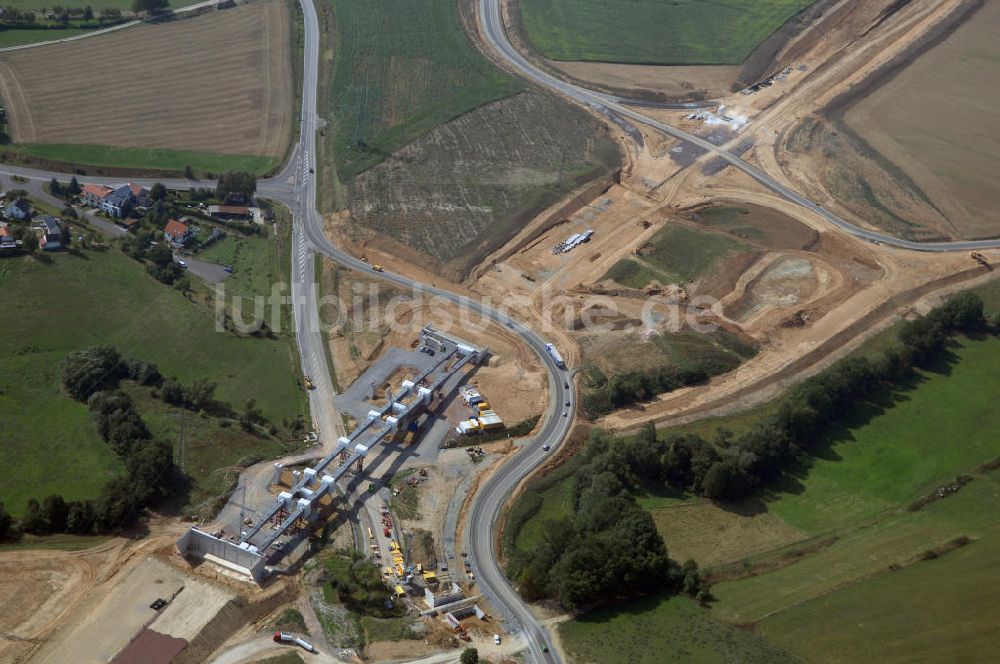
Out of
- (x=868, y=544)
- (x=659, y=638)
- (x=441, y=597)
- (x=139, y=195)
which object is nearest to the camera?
(x=659, y=638)

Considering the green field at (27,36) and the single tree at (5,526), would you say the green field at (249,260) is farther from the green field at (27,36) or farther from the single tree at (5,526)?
the green field at (27,36)

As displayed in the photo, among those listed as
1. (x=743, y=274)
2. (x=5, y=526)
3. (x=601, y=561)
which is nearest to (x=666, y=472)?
(x=601, y=561)

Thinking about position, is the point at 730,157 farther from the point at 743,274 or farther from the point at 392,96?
the point at 392,96

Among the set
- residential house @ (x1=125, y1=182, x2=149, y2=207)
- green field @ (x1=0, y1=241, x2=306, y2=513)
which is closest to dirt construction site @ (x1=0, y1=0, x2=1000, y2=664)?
green field @ (x1=0, y1=241, x2=306, y2=513)

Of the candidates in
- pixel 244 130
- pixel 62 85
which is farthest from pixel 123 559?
pixel 62 85

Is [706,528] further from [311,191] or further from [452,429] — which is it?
[311,191]

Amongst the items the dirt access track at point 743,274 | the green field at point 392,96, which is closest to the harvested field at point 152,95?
the green field at point 392,96
